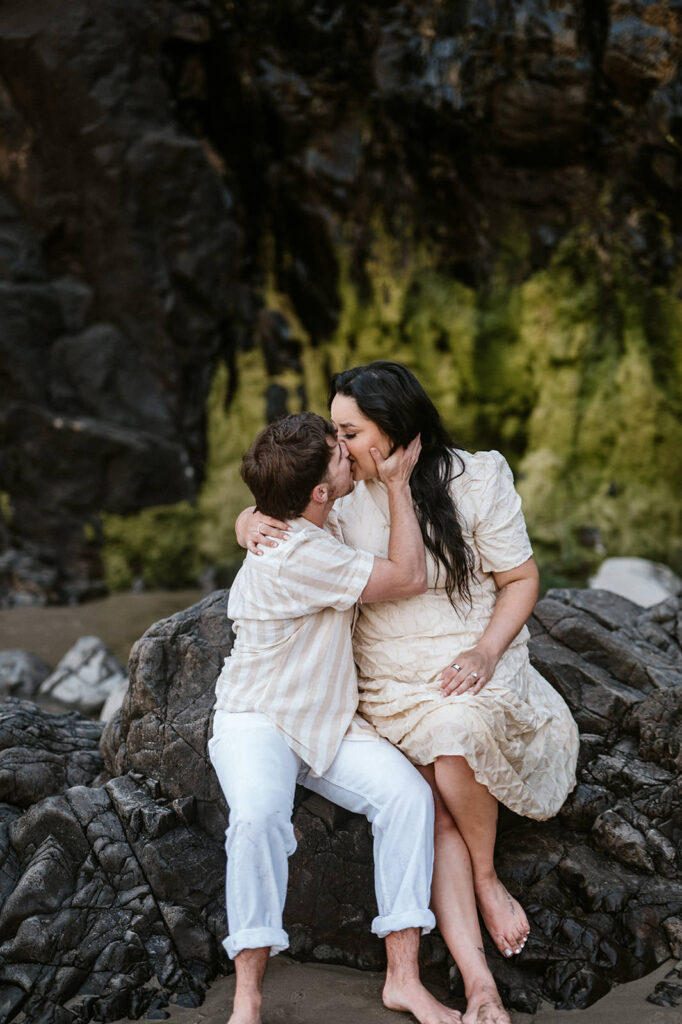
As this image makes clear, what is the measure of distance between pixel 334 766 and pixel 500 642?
70 cm

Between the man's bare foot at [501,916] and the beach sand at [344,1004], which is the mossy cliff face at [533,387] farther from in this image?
the beach sand at [344,1004]

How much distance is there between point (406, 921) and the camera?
8.64 feet

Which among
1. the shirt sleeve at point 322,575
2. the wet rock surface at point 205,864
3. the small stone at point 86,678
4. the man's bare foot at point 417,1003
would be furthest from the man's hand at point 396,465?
the small stone at point 86,678

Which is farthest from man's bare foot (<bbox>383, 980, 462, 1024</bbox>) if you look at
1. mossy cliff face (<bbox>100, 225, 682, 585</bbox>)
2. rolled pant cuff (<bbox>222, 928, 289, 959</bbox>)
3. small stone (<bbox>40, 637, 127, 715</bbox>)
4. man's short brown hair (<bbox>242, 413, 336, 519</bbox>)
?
mossy cliff face (<bbox>100, 225, 682, 585</bbox>)

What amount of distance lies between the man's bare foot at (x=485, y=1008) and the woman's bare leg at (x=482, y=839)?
0.25 metres

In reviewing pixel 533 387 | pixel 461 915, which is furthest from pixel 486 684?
pixel 533 387

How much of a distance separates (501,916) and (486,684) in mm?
743

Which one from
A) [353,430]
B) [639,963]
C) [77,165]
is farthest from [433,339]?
[639,963]

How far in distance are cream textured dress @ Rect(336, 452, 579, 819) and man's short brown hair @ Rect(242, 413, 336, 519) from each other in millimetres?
373

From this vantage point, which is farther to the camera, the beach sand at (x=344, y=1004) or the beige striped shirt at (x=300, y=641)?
the beige striped shirt at (x=300, y=641)

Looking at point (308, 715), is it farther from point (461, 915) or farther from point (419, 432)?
point (419, 432)

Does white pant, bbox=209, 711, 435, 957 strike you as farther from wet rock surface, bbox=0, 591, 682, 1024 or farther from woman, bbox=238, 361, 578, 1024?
wet rock surface, bbox=0, 591, 682, 1024

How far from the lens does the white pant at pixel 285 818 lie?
2568 millimetres

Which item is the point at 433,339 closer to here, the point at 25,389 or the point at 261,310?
the point at 261,310
